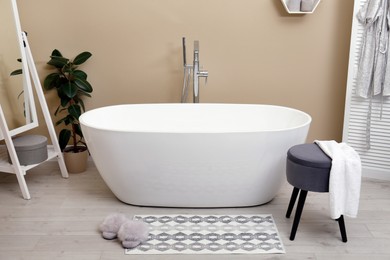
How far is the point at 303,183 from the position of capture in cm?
243

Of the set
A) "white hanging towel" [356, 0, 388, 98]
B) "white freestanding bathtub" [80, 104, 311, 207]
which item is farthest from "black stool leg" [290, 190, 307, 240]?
"white hanging towel" [356, 0, 388, 98]

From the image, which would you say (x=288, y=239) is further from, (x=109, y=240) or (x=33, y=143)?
(x=33, y=143)

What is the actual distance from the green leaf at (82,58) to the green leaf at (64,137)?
57 cm

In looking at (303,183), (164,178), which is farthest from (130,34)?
(303,183)

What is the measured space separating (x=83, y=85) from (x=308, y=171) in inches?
77.4

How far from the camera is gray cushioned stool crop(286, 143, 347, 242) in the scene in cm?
238

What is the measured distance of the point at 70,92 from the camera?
343cm

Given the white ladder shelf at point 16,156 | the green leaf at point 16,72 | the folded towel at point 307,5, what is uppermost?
the folded towel at point 307,5

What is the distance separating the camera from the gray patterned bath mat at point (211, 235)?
95.5 inches

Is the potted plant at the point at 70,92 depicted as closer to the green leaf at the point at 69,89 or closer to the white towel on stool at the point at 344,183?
the green leaf at the point at 69,89

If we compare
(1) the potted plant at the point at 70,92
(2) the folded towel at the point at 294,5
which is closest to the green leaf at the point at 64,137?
(1) the potted plant at the point at 70,92

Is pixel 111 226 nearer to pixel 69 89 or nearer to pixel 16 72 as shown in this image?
pixel 69 89

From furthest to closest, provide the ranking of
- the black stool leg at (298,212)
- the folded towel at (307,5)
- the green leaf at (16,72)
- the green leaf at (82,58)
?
the green leaf at (82,58) → the folded towel at (307,5) → the green leaf at (16,72) → the black stool leg at (298,212)

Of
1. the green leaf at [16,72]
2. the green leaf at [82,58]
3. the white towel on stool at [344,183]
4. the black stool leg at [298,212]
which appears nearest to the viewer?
the white towel on stool at [344,183]
